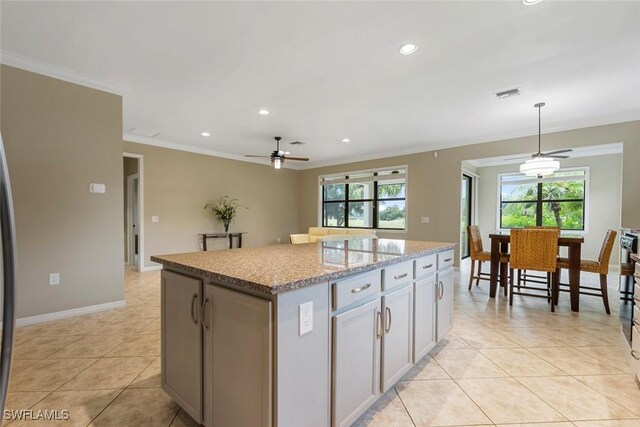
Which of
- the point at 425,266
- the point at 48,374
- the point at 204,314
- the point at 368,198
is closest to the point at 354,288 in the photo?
the point at 204,314

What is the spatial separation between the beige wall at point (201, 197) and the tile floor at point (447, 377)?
9.61 ft

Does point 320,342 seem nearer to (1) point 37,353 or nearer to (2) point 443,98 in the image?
(1) point 37,353

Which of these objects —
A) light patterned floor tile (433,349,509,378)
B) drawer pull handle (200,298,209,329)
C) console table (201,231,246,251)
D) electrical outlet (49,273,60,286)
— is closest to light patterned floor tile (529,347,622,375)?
light patterned floor tile (433,349,509,378)

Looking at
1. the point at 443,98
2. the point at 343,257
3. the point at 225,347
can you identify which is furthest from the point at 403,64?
the point at 225,347

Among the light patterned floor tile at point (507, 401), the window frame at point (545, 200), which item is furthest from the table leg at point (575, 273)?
the window frame at point (545, 200)

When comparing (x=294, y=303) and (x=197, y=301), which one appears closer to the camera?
(x=294, y=303)

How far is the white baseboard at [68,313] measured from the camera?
9.39 ft

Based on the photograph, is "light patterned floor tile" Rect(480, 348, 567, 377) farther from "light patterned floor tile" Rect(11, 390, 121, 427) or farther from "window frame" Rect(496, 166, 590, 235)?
"window frame" Rect(496, 166, 590, 235)

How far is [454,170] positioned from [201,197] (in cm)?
536

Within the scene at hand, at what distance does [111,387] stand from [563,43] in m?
4.28

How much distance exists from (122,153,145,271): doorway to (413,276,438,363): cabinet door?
533cm

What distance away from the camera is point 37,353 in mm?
2318

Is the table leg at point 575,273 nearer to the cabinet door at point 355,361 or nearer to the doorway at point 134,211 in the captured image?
the cabinet door at point 355,361

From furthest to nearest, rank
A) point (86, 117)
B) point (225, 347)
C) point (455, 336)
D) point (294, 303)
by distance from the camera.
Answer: point (86, 117)
point (455, 336)
point (225, 347)
point (294, 303)
